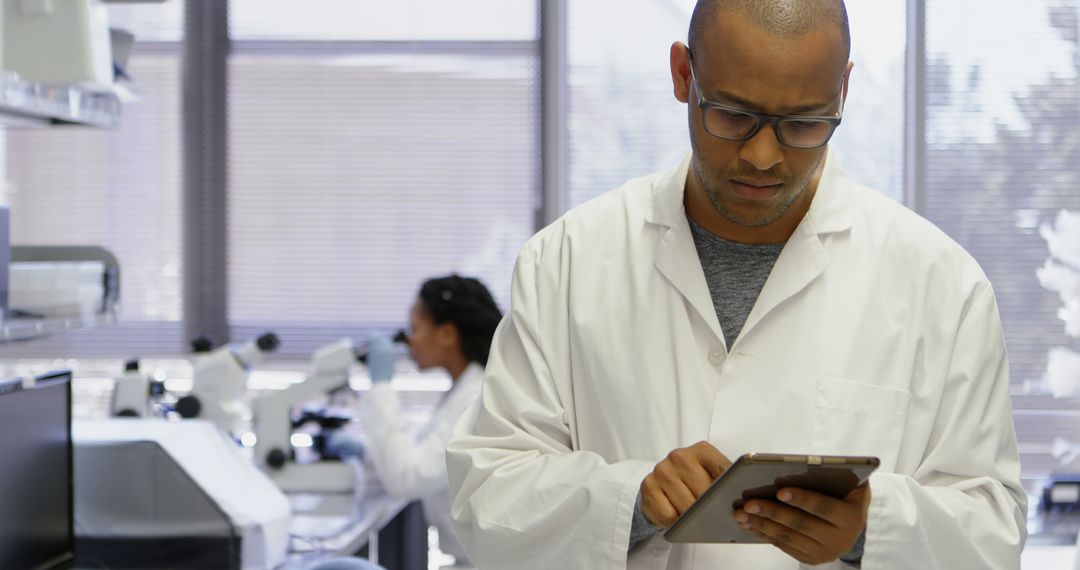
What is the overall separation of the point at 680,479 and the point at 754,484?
0.32 ft

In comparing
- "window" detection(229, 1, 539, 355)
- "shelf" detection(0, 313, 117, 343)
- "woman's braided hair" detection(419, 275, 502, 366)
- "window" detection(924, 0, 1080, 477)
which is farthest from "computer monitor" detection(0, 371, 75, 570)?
"window" detection(924, 0, 1080, 477)

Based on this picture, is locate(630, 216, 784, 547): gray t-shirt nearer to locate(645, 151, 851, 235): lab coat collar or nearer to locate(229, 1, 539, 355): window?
locate(645, 151, 851, 235): lab coat collar

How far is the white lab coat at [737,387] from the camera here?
3.87ft

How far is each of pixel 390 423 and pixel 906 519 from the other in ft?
6.61

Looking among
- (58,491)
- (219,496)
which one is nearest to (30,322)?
(58,491)

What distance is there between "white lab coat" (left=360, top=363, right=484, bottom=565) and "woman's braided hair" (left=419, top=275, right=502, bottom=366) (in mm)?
68

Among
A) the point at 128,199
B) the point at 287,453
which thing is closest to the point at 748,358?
the point at 287,453

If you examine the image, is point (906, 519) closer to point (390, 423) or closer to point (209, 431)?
point (209, 431)

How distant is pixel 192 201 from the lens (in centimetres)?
390

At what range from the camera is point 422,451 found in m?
2.86

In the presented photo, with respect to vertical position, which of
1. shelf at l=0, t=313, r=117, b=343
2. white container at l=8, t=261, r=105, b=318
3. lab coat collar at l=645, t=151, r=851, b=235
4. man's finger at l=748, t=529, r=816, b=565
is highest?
lab coat collar at l=645, t=151, r=851, b=235

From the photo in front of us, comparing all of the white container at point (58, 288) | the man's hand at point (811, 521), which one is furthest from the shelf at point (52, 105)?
the man's hand at point (811, 521)

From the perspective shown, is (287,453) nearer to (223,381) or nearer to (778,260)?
(223,381)

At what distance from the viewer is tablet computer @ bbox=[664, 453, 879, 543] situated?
0.95 m
